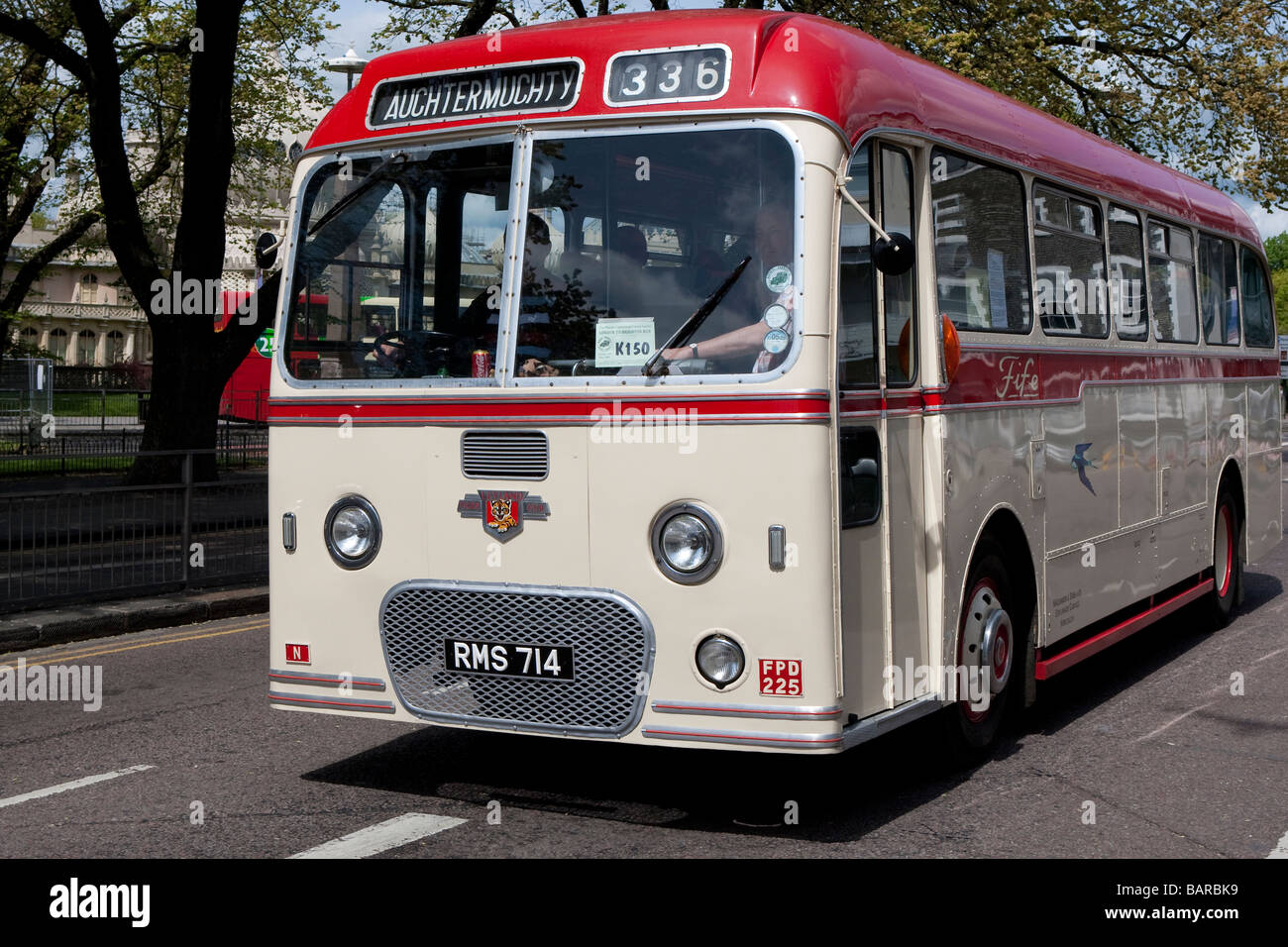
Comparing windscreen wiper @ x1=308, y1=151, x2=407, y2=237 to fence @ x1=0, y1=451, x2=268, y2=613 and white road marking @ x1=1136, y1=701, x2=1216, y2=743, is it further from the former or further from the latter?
fence @ x1=0, y1=451, x2=268, y2=613

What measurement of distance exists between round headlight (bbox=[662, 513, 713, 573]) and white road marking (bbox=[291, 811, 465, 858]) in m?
1.40

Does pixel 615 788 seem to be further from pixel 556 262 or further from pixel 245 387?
pixel 245 387

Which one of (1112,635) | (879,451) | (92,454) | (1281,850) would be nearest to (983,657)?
(879,451)

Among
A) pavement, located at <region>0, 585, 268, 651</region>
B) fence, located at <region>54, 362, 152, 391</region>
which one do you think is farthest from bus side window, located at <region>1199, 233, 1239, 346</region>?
fence, located at <region>54, 362, 152, 391</region>

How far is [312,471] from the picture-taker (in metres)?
6.68

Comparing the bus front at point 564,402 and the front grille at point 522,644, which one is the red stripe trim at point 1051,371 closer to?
the bus front at point 564,402

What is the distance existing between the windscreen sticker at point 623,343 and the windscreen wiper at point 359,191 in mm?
1363

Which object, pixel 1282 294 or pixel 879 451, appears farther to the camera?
pixel 1282 294

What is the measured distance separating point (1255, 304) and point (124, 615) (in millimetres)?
9355

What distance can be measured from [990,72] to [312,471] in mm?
20017

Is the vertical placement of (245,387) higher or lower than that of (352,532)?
higher

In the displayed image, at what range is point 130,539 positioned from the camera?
12.4 metres

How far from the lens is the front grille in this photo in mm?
Answer: 6004

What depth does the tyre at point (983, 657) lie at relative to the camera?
7.05 metres
